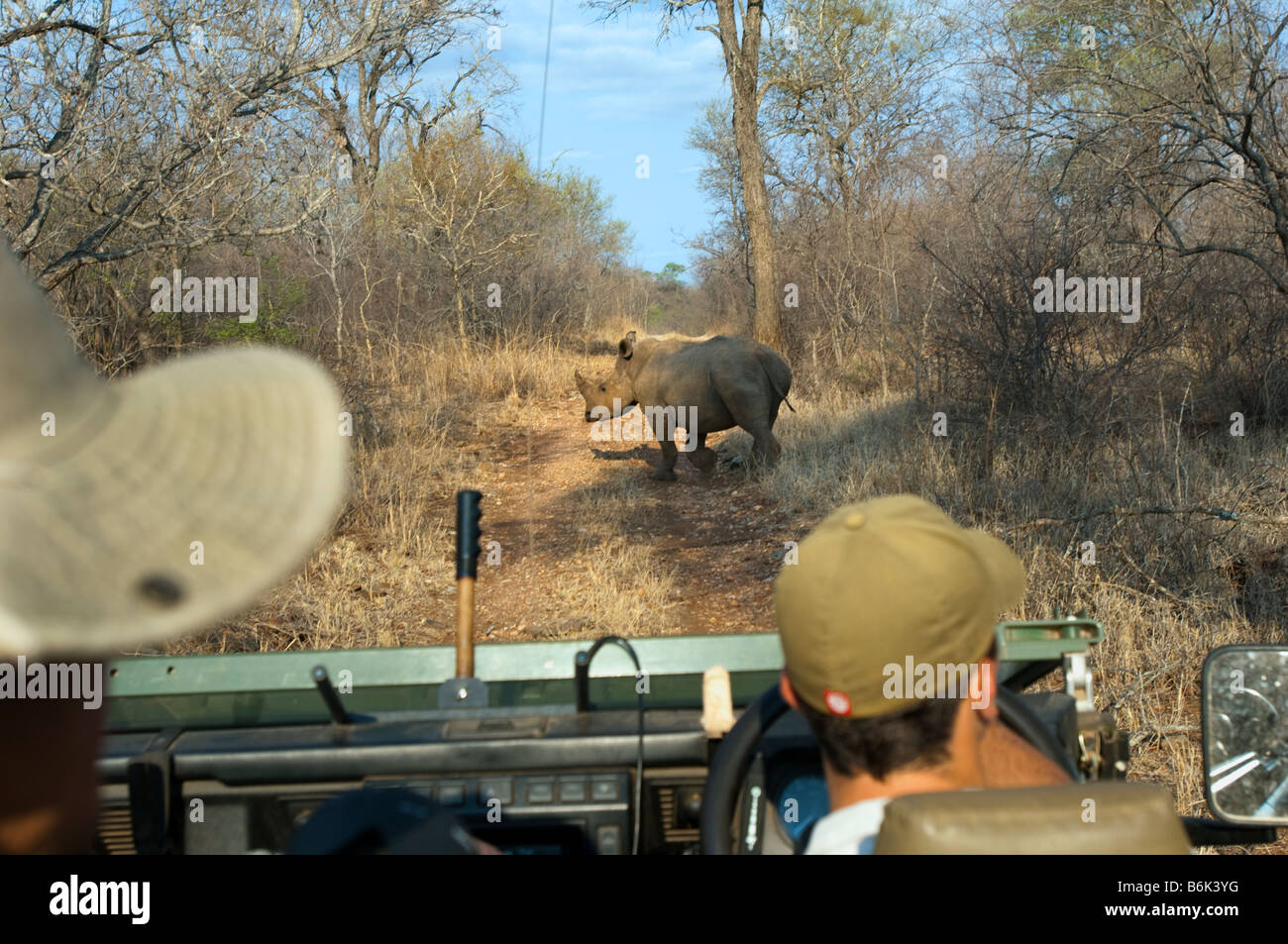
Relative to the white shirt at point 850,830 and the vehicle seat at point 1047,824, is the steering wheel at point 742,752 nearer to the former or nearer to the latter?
the white shirt at point 850,830

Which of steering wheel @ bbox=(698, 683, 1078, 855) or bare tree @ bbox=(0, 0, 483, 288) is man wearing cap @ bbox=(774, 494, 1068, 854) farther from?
bare tree @ bbox=(0, 0, 483, 288)

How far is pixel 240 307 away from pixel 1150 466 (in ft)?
24.5

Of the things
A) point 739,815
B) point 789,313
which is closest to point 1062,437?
point 739,815

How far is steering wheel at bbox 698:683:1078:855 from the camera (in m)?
1.77

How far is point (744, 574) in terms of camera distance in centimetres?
772

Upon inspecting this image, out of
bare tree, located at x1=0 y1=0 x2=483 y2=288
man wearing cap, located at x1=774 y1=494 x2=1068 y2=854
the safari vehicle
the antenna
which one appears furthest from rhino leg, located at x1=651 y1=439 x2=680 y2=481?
man wearing cap, located at x1=774 y1=494 x2=1068 y2=854

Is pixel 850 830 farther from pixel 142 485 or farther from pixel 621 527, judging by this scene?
pixel 621 527

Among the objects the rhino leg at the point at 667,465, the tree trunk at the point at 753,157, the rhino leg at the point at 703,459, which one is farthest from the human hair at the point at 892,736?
the tree trunk at the point at 753,157

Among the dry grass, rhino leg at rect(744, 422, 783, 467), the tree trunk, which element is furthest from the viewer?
the tree trunk

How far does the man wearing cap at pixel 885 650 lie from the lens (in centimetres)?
154

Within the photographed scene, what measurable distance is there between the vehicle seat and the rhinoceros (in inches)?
376

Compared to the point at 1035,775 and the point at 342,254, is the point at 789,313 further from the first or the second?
the point at 1035,775

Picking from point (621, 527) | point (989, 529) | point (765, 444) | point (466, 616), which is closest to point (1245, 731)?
point (466, 616)

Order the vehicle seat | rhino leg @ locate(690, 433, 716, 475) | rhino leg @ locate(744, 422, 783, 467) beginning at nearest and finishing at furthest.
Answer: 1. the vehicle seat
2. rhino leg @ locate(744, 422, 783, 467)
3. rhino leg @ locate(690, 433, 716, 475)
